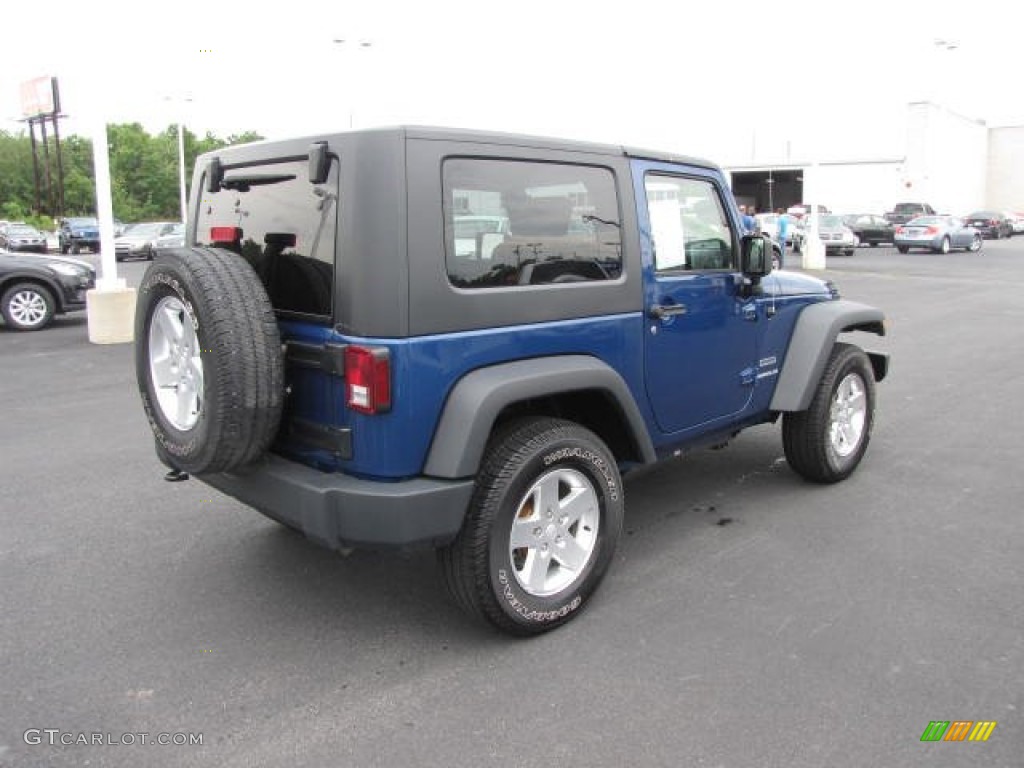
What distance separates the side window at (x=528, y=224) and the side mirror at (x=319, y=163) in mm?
415

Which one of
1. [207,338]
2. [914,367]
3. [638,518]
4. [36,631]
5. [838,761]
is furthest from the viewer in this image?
[914,367]

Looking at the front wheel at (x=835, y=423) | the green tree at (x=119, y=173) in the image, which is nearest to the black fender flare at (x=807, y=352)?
the front wheel at (x=835, y=423)

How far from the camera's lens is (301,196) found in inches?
127

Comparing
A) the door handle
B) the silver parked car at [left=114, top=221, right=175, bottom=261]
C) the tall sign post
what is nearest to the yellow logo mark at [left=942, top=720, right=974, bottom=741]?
the door handle

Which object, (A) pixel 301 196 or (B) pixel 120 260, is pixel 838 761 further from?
(B) pixel 120 260

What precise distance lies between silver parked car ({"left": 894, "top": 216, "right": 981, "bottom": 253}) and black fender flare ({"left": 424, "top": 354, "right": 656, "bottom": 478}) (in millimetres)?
30693

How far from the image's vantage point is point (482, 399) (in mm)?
3008

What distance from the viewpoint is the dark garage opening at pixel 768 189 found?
58.1 m

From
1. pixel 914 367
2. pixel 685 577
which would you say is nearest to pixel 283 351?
pixel 685 577

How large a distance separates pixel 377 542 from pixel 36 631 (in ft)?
5.14

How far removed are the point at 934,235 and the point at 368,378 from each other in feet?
104

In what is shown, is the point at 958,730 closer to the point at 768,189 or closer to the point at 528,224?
the point at 528,224

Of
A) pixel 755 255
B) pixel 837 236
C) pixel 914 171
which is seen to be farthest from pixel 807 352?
pixel 914 171

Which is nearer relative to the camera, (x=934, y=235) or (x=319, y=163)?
(x=319, y=163)
